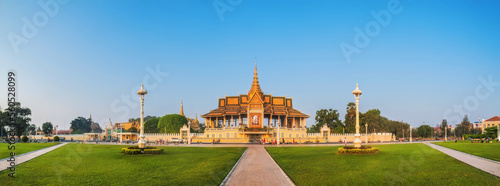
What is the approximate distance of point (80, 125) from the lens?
11856 centimetres

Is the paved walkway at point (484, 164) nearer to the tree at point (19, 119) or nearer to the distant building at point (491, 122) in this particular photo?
the tree at point (19, 119)

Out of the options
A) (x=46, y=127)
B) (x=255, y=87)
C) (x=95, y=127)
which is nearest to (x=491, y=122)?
(x=255, y=87)

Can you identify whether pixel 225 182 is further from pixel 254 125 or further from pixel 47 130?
pixel 47 130

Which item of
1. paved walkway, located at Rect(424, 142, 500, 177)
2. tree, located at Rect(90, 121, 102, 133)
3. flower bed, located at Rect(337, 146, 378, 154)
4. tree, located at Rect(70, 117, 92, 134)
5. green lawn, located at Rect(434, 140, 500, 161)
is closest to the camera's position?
paved walkway, located at Rect(424, 142, 500, 177)

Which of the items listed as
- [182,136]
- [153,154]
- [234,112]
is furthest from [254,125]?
[153,154]

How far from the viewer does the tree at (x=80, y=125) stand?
117438 mm

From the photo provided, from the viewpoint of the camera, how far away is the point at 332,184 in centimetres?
1313

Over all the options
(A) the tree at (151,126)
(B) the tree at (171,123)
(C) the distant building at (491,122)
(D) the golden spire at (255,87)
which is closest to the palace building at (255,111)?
(D) the golden spire at (255,87)

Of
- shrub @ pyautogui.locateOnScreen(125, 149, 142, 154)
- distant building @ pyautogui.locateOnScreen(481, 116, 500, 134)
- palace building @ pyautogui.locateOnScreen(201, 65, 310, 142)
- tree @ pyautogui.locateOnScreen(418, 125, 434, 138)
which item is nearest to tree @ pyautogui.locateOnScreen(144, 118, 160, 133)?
palace building @ pyautogui.locateOnScreen(201, 65, 310, 142)

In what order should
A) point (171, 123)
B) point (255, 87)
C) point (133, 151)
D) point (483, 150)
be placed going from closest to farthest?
point (133, 151), point (483, 150), point (255, 87), point (171, 123)

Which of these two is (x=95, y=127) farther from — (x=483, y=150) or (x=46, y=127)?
(x=483, y=150)

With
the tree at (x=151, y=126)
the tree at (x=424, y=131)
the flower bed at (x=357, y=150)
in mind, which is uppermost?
the flower bed at (x=357, y=150)

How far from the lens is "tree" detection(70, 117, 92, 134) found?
117 meters

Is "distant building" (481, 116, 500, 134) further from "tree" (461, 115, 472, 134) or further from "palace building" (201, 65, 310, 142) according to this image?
"palace building" (201, 65, 310, 142)
